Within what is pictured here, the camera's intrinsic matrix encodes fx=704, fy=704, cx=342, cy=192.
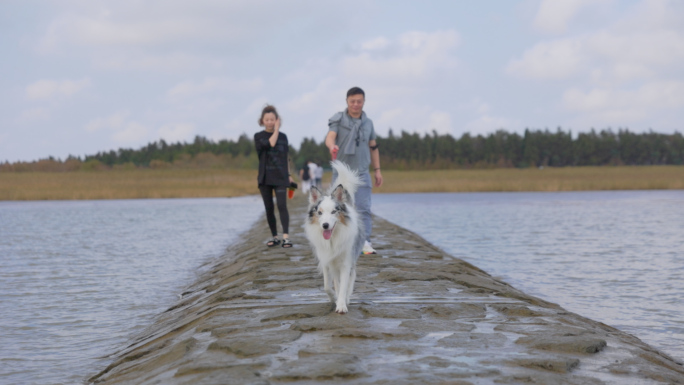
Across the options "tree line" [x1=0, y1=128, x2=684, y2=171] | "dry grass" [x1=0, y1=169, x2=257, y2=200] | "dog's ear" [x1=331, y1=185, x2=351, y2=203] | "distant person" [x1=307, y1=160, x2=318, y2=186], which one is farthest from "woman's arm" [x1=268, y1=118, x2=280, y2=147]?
"tree line" [x1=0, y1=128, x2=684, y2=171]

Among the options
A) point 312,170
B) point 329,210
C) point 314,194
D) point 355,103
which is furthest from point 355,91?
point 312,170

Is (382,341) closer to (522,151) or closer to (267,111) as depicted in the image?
(267,111)

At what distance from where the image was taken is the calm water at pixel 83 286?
6.68 metres

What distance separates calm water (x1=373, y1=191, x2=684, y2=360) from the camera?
8766 millimetres

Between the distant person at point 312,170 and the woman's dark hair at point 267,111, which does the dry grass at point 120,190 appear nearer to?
the distant person at point 312,170

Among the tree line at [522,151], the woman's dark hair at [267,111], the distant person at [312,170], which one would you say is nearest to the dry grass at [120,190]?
the distant person at [312,170]

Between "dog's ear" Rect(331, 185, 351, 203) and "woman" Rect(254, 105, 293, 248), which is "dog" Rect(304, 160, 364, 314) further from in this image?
"woman" Rect(254, 105, 293, 248)

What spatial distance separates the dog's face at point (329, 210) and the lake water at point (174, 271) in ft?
7.71

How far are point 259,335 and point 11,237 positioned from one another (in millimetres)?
16949

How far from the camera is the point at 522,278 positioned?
38.8 feet

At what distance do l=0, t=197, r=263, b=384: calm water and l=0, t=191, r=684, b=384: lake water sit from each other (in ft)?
0.06

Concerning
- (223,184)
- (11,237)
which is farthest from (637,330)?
(223,184)

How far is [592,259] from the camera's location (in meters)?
14.2

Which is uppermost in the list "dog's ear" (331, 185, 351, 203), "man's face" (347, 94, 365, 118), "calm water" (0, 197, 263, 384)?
"man's face" (347, 94, 365, 118)
